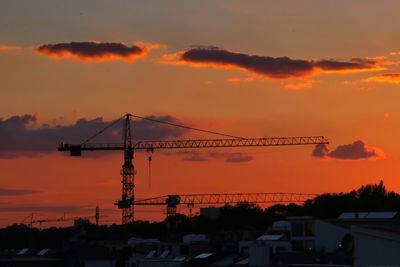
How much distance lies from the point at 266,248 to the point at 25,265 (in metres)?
76.9

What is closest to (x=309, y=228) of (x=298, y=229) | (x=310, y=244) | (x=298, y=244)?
(x=298, y=229)

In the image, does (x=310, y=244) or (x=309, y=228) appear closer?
(x=310, y=244)

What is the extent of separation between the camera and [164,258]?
154 meters

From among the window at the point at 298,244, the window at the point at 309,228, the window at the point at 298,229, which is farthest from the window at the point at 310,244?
the window at the point at 298,229

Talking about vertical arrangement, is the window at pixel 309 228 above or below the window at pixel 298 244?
above

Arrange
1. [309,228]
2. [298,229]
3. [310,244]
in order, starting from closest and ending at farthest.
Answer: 1. [310,244]
2. [309,228]
3. [298,229]

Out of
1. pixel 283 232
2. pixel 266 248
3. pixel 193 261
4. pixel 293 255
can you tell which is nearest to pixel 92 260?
pixel 283 232

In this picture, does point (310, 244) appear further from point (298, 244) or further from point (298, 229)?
point (298, 229)

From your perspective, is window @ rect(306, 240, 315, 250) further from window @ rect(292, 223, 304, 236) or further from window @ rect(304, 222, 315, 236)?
window @ rect(292, 223, 304, 236)

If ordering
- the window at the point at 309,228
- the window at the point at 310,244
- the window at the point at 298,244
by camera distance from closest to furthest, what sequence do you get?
the window at the point at 310,244 < the window at the point at 298,244 < the window at the point at 309,228

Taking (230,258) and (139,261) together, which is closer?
(230,258)

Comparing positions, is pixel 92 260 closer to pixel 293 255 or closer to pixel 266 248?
pixel 293 255

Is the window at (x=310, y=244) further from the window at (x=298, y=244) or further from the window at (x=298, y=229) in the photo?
the window at (x=298, y=229)

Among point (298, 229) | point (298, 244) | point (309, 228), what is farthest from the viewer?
point (298, 229)
